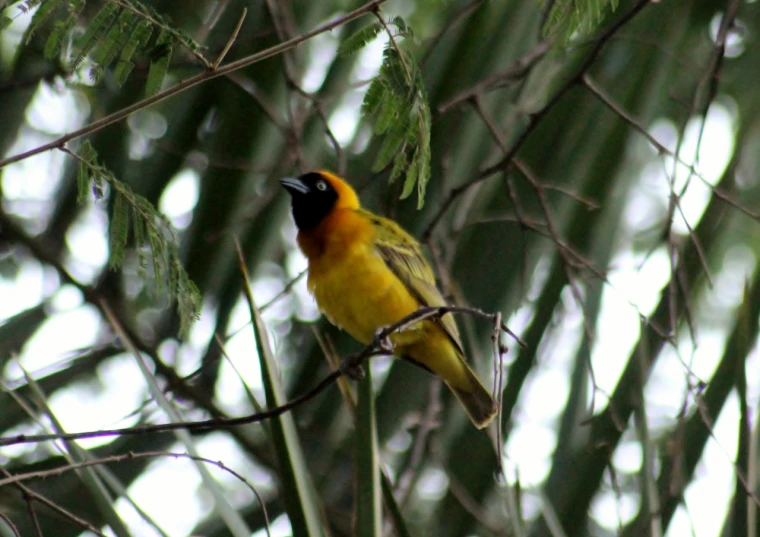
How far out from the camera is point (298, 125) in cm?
375

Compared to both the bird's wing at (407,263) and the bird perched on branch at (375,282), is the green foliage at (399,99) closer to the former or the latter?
the bird perched on branch at (375,282)

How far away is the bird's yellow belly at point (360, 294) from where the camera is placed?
390cm

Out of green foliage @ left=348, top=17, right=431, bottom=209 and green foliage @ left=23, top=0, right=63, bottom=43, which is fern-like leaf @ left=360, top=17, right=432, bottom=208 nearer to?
green foliage @ left=348, top=17, right=431, bottom=209

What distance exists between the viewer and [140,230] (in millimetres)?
2379

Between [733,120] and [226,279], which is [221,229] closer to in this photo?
[226,279]

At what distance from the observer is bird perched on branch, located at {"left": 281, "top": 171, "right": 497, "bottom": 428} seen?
3891 mm

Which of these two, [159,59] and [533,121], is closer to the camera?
[159,59]

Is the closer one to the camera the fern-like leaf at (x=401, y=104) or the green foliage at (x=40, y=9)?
the green foliage at (x=40, y=9)

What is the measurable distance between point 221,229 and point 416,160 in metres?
1.41

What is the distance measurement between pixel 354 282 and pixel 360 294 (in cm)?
6

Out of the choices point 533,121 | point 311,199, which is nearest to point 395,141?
point 533,121

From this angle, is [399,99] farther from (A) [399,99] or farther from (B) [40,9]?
(B) [40,9]

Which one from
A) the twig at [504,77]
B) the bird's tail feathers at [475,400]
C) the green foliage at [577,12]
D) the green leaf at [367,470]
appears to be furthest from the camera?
the twig at [504,77]

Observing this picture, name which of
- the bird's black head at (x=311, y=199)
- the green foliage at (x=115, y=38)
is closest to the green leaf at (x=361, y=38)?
the green foliage at (x=115, y=38)
